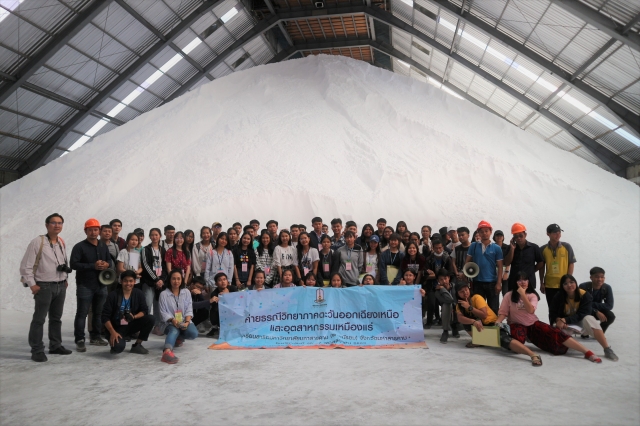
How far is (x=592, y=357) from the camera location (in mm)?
5066

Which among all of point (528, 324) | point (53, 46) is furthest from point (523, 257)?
point (53, 46)

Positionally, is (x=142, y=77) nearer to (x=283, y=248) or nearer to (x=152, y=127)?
(x=152, y=127)

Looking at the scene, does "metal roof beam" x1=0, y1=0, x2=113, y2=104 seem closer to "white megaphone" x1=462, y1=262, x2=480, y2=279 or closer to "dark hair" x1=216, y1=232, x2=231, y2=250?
"dark hair" x1=216, y1=232, x2=231, y2=250

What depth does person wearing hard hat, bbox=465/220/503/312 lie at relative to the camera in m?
6.42

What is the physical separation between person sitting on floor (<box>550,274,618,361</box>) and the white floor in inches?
10.8

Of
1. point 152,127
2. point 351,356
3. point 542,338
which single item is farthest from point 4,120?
point 542,338

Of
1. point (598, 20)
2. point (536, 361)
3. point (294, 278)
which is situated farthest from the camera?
point (598, 20)

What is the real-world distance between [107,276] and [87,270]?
242mm

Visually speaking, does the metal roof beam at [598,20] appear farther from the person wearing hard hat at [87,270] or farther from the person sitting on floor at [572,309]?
the person wearing hard hat at [87,270]

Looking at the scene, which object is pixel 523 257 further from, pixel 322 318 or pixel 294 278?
pixel 294 278

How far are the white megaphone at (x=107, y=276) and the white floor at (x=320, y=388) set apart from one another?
78 centimetres

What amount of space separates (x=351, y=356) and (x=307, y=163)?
7.92 meters

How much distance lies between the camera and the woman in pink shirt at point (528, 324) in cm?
532

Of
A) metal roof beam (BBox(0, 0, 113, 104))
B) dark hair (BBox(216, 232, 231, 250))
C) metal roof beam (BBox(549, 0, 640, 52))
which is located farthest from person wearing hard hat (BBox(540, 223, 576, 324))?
metal roof beam (BBox(0, 0, 113, 104))
